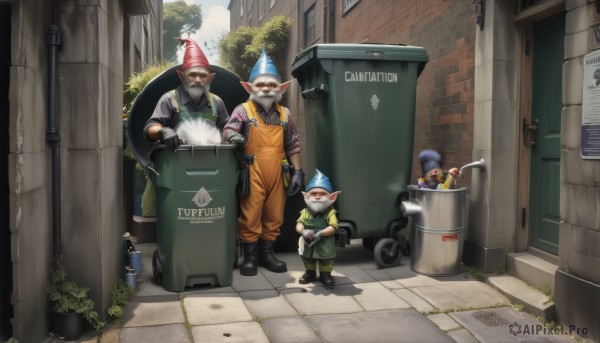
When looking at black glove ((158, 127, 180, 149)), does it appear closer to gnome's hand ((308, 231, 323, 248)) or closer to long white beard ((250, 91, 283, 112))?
long white beard ((250, 91, 283, 112))

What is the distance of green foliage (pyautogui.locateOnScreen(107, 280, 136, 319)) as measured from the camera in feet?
12.0

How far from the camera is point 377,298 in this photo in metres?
4.25

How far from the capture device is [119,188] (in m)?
4.35

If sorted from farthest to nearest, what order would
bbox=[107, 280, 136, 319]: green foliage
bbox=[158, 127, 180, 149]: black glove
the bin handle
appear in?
the bin handle, bbox=[158, 127, 180, 149]: black glove, bbox=[107, 280, 136, 319]: green foliage

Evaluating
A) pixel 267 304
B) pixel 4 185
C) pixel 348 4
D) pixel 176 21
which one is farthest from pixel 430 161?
pixel 176 21

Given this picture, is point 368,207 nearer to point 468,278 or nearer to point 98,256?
point 468,278

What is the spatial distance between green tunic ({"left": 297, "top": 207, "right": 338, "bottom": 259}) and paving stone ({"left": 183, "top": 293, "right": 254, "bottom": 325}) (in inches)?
27.9

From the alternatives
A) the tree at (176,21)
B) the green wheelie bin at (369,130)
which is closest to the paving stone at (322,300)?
the green wheelie bin at (369,130)

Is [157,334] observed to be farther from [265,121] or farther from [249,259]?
[265,121]

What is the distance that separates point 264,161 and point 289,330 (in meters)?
1.74

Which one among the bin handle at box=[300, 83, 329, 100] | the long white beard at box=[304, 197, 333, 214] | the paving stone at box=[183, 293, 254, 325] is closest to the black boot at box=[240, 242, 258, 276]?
the paving stone at box=[183, 293, 254, 325]

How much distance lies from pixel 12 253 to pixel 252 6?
2310 cm

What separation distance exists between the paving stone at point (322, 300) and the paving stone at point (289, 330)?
193 millimetres

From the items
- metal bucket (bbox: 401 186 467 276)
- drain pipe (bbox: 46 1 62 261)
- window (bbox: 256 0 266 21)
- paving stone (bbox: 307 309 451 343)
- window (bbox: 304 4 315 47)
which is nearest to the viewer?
drain pipe (bbox: 46 1 62 261)
